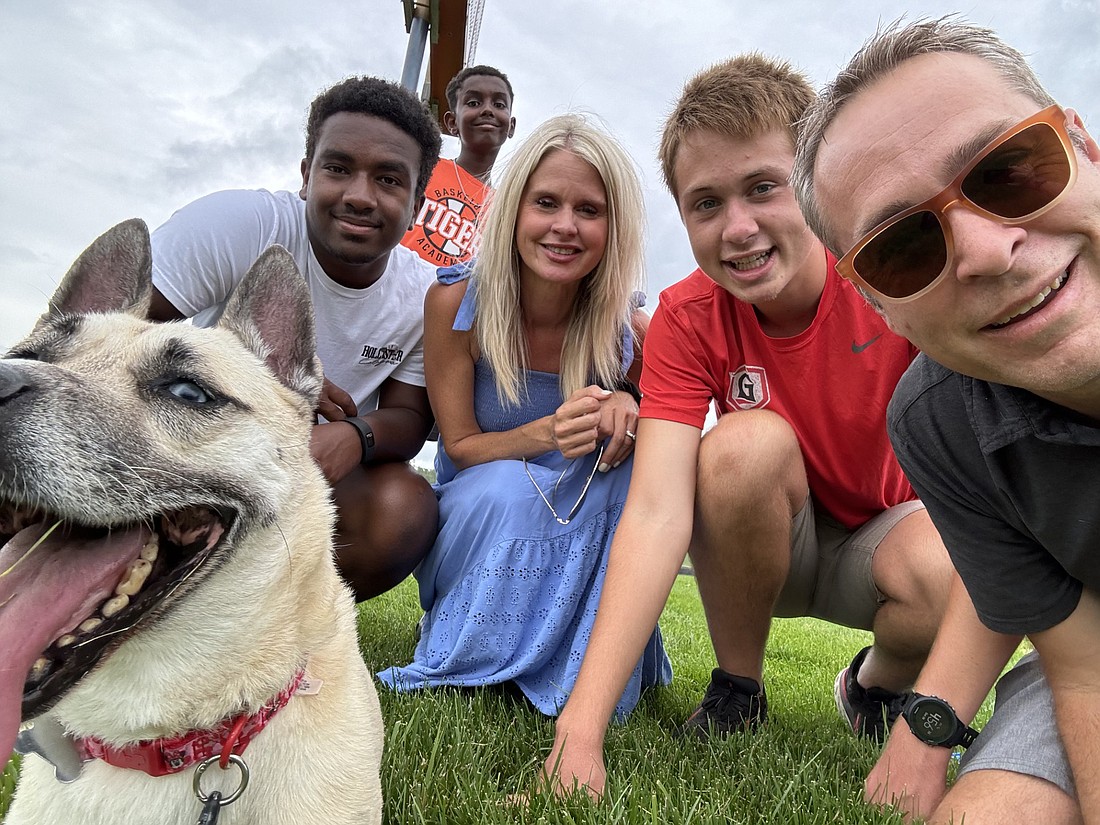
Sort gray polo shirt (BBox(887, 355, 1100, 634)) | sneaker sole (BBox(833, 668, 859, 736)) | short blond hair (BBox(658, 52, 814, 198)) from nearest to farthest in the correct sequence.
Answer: gray polo shirt (BBox(887, 355, 1100, 634)) → short blond hair (BBox(658, 52, 814, 198)) → sneaker sole (BBox(833, 668, 859, 736))

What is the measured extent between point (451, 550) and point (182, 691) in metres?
1.75

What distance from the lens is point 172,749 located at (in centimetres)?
166

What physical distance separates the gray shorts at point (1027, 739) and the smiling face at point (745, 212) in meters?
1.51

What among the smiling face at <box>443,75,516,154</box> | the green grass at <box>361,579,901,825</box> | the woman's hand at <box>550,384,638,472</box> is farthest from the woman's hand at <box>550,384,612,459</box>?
the smiling face at <box>443,75,516,154</box>

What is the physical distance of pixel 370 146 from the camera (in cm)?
356

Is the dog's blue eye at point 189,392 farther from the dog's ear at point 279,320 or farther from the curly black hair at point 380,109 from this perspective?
the curly black hair at point 380,109

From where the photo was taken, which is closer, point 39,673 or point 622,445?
point 39,673

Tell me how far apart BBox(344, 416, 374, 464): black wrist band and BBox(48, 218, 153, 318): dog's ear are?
1026 millimetres

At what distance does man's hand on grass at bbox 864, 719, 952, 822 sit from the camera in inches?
83.9

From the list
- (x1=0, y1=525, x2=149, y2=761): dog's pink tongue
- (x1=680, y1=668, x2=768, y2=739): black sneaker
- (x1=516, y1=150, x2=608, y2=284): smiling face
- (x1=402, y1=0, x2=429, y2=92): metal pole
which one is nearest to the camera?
(x1=0, y1=525, x2=149, y2=761): dog's pink tongue

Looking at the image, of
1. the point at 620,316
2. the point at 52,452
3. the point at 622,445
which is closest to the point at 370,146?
the point at 620,316

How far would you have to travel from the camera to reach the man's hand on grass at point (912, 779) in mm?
2131

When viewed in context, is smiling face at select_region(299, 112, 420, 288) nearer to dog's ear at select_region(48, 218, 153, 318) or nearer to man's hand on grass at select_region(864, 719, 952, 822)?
dog's ear at select_region(48, 218, 153, 318)

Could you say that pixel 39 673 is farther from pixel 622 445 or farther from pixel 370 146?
pixel 370 146
